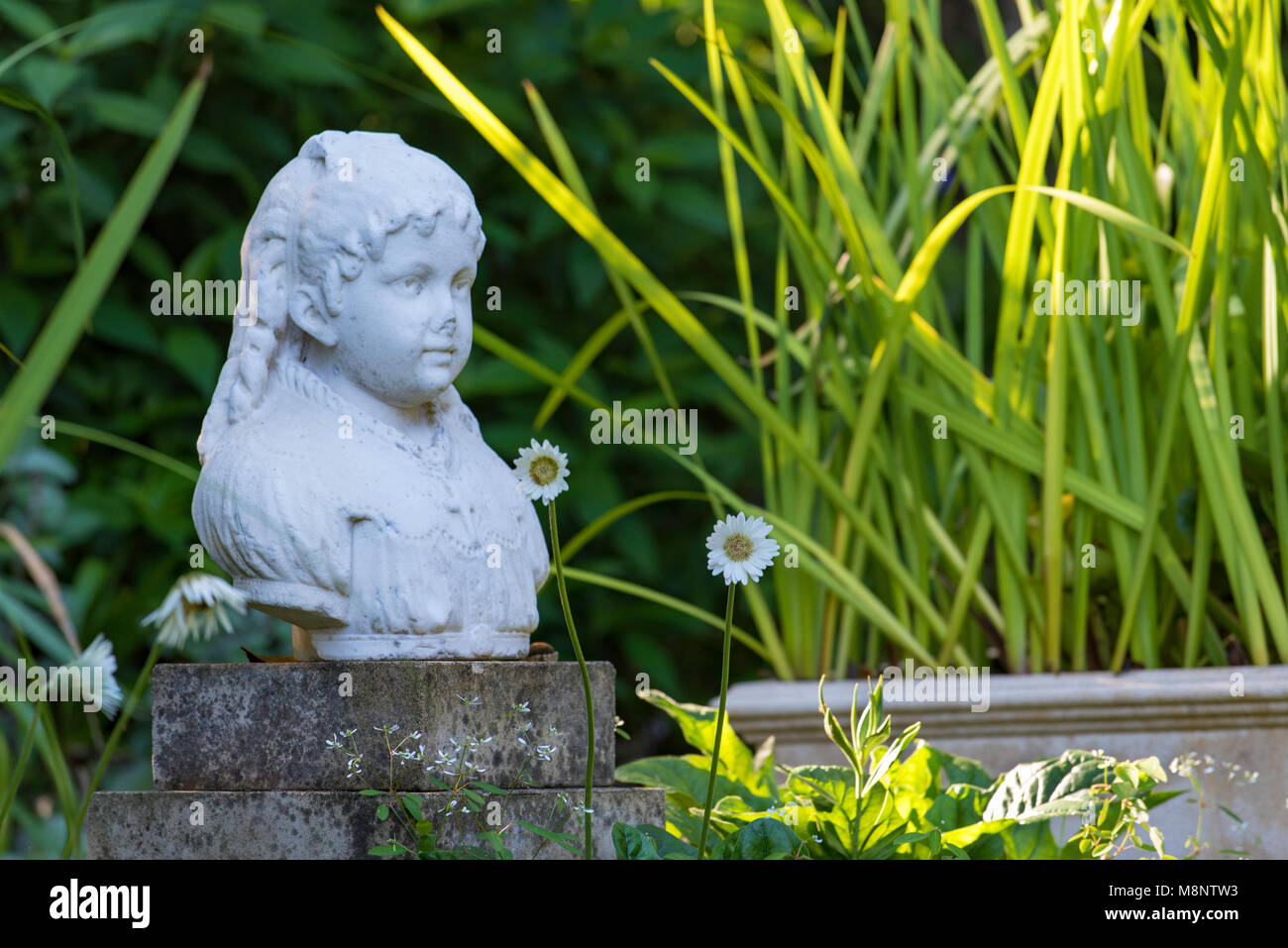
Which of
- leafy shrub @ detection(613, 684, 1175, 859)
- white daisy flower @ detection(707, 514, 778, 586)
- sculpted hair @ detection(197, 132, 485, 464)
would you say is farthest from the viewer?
sculpted hair @ detection(197, 132, 485, 464)

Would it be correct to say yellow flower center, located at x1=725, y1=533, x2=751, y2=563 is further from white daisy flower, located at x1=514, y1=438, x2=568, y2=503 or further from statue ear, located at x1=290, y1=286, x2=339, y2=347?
statue ear, located at x1=290, y1=286, x2=339, y2=347

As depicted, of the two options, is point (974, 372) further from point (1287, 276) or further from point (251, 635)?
point (251, 635)

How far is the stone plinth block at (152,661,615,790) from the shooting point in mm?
1316

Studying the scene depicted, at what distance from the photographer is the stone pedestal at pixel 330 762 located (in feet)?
4.23

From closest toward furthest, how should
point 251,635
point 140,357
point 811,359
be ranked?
point 811,359, point 251,635, point 140,357

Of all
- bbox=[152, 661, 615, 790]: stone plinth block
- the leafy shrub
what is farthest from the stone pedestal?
the leafy shrub

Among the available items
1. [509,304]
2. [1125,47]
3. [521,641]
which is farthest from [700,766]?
[509,304]

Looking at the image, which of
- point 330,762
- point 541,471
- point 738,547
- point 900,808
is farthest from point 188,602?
point 900,808

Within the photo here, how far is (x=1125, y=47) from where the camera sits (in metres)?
1.80

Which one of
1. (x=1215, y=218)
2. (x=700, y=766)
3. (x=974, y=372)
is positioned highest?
(x=1215, y=218)

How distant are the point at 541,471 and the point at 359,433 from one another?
1.22 ft

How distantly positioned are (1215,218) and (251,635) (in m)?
1.86

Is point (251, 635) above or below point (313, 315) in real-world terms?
below

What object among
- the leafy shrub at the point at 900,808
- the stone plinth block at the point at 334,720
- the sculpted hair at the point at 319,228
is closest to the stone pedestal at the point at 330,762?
the stone plinth block at the point at 334,720
